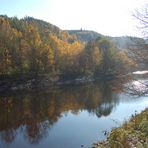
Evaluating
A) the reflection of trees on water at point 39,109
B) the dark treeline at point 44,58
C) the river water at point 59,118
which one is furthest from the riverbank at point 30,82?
the river water at point 59,118

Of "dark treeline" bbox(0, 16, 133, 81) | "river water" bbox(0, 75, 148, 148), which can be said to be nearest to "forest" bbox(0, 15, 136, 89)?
"dark treeline" bbox(0, 16, 133, 81)

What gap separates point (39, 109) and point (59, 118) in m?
6.95

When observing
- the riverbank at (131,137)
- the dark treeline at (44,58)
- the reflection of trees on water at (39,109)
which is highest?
the dark treeline at (44,58)

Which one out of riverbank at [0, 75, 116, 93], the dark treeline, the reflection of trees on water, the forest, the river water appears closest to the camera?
the river water

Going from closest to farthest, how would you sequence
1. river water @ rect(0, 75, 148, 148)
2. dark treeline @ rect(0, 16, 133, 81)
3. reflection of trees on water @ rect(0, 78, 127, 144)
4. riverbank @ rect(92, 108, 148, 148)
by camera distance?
riverbank @ rect(92, 108, 148, 148), river water @ rect(0, 75, 148, 148), reflection of trees on water @ rect(0, 78, 127, 144), dark treeline @ rect(0, 16, 133, 81)

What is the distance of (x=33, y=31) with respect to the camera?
263 feet

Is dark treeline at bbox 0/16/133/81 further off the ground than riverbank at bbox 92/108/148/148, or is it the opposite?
dark treeline at bbox 0/16/133/81

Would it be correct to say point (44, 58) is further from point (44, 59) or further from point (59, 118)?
point (59, 118)

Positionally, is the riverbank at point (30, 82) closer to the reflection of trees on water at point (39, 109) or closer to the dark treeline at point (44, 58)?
the dark treeline at point (44, 58)

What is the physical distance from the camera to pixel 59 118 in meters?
36.5

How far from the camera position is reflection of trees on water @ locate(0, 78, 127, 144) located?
3038 centimetres

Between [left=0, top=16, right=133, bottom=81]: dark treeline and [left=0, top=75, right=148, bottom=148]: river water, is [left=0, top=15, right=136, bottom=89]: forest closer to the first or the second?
[left=0, top=16, right=133, bottom=81]: dark treeline

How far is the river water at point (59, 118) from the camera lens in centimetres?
2670

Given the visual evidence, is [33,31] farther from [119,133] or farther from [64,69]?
[119,133]
